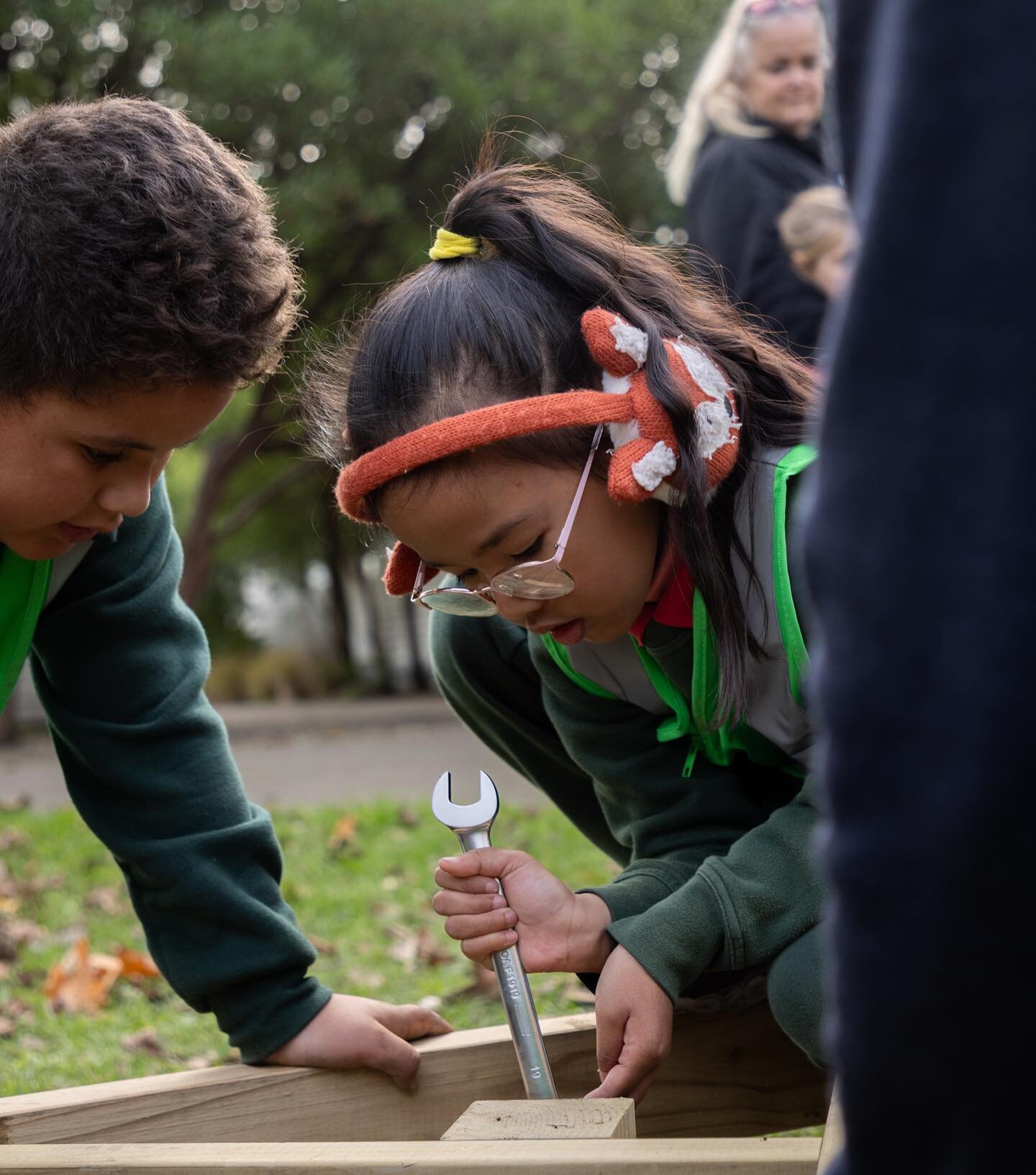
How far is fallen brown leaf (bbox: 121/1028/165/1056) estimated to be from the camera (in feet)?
9.44

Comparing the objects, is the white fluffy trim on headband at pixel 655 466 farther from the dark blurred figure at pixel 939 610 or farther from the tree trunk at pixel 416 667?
the tree trunk at pixel 416 667

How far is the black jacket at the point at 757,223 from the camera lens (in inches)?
142

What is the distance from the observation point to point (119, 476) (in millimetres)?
1889

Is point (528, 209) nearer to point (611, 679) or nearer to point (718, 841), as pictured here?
Result: point (611, 679)

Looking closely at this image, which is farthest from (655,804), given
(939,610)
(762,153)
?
(762,153)

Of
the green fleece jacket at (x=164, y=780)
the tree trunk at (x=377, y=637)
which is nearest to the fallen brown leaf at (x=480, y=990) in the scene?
the green fleece jacket at (x=164, y=780)

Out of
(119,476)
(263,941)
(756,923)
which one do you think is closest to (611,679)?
(756,923)

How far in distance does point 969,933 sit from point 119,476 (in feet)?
5.08

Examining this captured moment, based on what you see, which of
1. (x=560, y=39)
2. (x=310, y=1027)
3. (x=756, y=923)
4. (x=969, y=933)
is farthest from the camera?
(x=560, y=39)

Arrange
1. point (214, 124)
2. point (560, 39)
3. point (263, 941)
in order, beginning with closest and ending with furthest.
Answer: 1. point (263, 941)
2. point (214, 124)
3. point (560, 39)

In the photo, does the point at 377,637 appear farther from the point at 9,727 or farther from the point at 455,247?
the point at 455,247

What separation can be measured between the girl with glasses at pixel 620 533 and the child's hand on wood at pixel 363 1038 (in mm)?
227

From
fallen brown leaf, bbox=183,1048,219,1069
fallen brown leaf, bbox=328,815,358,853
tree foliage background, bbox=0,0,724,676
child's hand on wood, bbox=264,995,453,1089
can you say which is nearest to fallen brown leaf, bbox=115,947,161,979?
fallen brown leaf, bbox=183,1048,219,1069

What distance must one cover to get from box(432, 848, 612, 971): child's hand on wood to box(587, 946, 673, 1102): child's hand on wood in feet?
0.23
